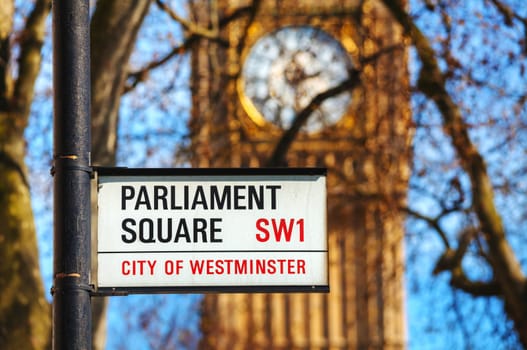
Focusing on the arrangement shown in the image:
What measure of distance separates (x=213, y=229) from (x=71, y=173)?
620 mm

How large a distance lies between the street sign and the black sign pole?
A: 0.93ft

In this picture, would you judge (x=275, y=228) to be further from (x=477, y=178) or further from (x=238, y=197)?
(x=477, y=178)

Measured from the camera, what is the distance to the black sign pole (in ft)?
16.1

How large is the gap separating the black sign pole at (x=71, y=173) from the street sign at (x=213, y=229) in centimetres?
28

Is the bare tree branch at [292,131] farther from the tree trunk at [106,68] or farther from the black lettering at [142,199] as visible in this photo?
the black lettering at [142,199]

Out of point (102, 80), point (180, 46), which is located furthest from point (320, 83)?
point (102, 80)

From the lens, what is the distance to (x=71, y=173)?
4980mm

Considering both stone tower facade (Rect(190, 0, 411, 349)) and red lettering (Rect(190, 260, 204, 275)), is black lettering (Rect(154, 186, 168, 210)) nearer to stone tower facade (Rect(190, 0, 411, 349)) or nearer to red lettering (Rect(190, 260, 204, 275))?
red lettering (Rect(190, 260, 204, 275))

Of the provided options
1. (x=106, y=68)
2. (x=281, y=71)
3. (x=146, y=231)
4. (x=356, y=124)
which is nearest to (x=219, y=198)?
(x=146, y=231)

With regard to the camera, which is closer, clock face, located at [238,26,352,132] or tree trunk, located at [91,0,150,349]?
tree trunk, located at [91,0,150,349]

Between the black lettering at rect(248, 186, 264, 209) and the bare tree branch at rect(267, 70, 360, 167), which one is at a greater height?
the bare tree branch at rect(267, 70, 360, 167)

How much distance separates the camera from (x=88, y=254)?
499 cm

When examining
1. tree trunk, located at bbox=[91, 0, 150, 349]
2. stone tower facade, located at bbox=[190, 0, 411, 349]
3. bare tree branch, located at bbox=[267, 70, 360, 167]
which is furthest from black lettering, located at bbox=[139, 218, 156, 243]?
stone tower facade, located at bbox=[190, 0, 411, 349]

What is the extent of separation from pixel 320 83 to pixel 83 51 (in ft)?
97.3
